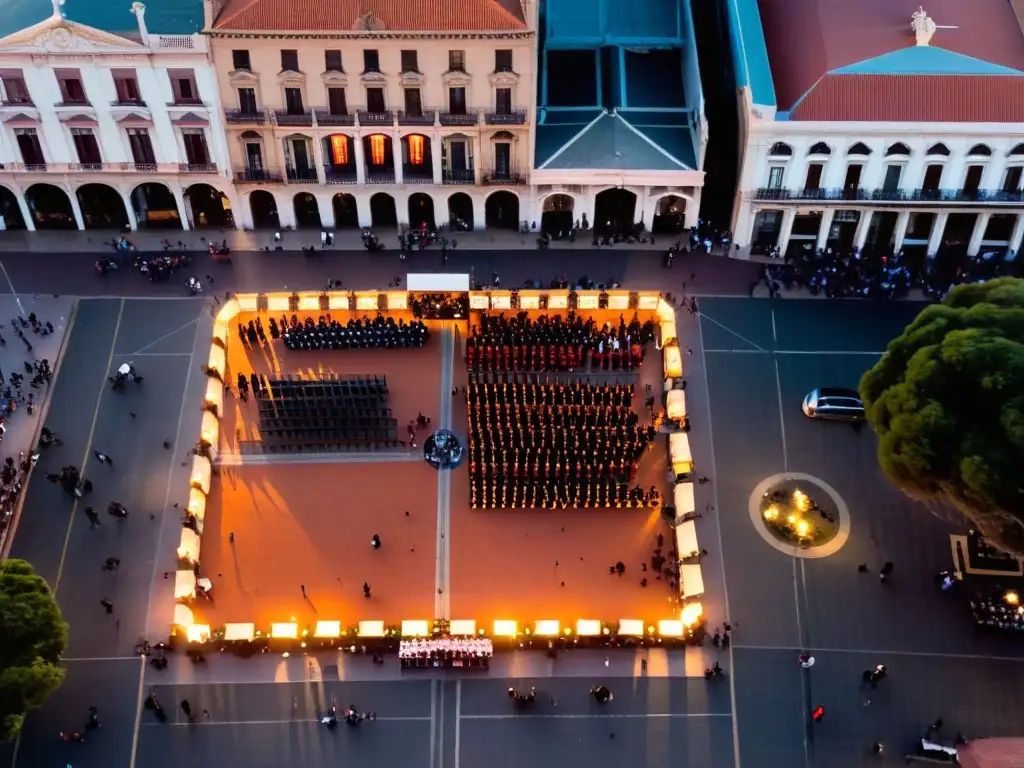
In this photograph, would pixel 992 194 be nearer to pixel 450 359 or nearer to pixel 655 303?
pixel 655 303

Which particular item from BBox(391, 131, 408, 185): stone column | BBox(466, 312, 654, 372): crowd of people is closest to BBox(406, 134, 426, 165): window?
BBox(391, 131, 408, 185): stone column

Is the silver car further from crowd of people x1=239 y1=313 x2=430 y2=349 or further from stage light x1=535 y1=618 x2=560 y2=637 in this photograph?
crowd of people x1=239 y1=313 x2=430 y2=349

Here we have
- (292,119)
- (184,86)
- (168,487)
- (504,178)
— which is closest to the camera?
(168,487)

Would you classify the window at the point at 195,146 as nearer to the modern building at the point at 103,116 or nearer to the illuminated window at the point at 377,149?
the modern building at the point at 103,116

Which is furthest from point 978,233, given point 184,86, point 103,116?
point 103,116

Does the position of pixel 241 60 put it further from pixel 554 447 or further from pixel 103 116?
pixel 554 447

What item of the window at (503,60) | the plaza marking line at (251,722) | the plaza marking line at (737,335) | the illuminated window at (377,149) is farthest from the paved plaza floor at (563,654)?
the window at (503,60)
